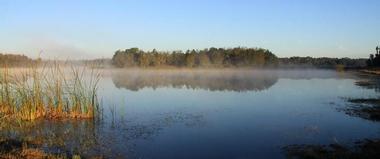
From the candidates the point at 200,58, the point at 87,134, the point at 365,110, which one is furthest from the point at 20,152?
the point at 200,58

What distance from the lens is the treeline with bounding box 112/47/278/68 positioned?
4050 inches

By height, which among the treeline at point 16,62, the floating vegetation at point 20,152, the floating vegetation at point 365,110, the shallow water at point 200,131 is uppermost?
the treeline at point 16,62

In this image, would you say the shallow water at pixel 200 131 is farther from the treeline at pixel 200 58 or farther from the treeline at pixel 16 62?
the treeline at pixel 200 58

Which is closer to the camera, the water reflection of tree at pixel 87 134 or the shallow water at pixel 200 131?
the water reflection of tree at pixel 87 134

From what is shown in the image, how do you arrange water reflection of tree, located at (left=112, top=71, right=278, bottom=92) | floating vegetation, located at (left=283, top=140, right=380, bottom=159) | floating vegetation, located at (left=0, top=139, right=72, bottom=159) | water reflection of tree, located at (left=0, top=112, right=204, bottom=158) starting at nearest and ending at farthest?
1. floating vegetation, located at (left=0, top=139, right=72, bottom=159)
2. floating vegetation, located at (left=283, top=140, right=380, bottom=159)
3. water reflection of tree, located at (left=0, top=112, right=204, bottom=158)
4. water reflection of tree, located at (left=112, top=71, right=278, bottom=92)

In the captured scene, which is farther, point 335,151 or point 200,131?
point 200,131

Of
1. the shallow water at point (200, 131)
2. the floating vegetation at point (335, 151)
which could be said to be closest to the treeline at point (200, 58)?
the shallow water at point (200, 131)

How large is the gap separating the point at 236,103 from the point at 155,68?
8151cm

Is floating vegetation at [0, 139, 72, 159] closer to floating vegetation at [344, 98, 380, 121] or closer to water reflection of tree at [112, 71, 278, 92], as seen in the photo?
floating vegetation at [344, 98, 380, 121]

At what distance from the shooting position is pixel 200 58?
340 feet

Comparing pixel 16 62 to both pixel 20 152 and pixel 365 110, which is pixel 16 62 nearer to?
pixel 20 152

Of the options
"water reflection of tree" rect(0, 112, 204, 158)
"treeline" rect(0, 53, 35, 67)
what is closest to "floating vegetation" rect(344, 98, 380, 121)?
"water reflection of tree" rect(0, 112, 204, 158)

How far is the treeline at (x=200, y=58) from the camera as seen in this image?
10288cm

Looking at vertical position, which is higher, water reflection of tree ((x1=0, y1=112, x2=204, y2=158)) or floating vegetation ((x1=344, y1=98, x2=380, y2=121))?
floating vegetation ((x1=344, y1=98, x2=380, y2=121))
